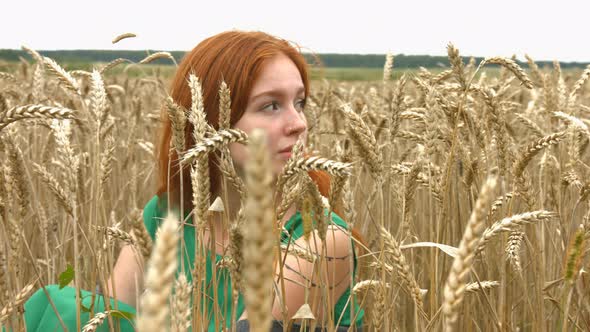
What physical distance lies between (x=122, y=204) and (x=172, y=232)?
10.8ft

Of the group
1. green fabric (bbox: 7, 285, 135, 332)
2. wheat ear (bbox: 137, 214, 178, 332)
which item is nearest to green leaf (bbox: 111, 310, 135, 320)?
green fabric (bbox: 7, 285, 135, 332)

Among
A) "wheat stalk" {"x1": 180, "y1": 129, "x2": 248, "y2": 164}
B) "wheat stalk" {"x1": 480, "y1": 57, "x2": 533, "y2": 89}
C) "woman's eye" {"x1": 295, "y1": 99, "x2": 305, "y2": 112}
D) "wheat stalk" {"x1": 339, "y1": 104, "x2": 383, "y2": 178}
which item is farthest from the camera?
"woman's eye" {"x1": 295, "y1": 99, "x2": 305, "y2": 112}

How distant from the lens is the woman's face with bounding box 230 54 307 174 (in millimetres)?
2006

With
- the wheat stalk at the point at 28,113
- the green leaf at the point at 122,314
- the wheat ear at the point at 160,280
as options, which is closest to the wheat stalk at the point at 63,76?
the wheat stalk at the point at 28,113

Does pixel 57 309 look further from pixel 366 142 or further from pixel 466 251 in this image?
pixel 466 251

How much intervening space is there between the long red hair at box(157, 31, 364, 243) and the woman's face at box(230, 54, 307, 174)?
34mm

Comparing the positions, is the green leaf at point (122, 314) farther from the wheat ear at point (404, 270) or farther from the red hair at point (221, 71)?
the red hair at point (221, 71)

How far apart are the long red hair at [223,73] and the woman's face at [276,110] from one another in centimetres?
3

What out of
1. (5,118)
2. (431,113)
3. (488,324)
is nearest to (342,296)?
(488,324)

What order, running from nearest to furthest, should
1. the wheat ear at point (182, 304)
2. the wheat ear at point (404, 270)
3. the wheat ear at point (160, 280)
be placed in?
1. the wheat ear at point (160, 280)
2. the wheat ear at point (182, 304)
3. the wheat ear at point (404, 270)

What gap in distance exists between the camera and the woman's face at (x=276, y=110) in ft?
6.58

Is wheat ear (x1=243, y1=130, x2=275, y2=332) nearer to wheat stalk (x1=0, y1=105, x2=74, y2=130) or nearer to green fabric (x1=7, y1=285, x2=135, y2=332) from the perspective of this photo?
wheat stalk (x1=0, y1=105, x2=74, y2=130)

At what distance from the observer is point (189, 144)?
7.63 feet

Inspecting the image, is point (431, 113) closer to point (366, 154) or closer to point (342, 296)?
point (366, 154)
